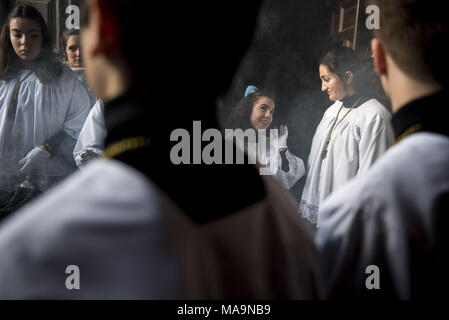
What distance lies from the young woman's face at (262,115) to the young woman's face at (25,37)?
1.90 m

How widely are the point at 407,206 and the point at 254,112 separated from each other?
3252 mm

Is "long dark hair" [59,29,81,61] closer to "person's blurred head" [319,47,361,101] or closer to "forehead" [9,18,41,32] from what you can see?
"forehead" [9,18,41,32]

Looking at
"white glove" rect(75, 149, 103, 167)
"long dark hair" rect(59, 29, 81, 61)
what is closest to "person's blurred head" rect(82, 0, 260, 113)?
"white glove" rect(75, 149, 103, 167)

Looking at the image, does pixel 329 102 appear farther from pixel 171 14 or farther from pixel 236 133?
pixel 171 14

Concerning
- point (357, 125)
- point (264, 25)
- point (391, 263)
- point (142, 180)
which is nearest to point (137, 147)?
point (142, 180)

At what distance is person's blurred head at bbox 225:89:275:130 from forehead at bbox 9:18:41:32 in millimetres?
1838

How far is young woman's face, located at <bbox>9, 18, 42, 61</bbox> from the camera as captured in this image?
350cm

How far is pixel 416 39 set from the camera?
0.99 m

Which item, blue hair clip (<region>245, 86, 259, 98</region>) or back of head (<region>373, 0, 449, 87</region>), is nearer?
back of head (<region>373, 0, 449, 87</region>)

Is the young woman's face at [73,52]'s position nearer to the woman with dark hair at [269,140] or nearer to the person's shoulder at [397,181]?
the woman with dark hair at [269,140]

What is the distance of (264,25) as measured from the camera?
4570 mm

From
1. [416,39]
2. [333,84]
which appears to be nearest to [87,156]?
[333,84]

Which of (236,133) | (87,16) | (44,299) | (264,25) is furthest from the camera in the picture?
(264,25)

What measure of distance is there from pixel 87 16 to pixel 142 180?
0.91 feet
